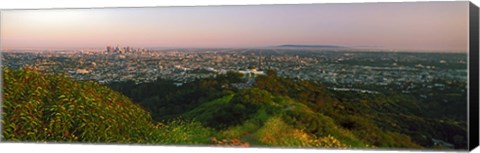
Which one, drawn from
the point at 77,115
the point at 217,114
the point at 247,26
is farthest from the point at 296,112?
the point at 77,115

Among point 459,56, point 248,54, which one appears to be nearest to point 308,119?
point 248,54

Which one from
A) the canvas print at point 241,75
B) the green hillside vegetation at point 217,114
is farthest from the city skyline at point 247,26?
the green hillside vegetation at point 217,114

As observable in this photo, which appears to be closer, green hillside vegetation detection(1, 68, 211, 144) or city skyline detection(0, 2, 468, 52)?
city skyline detection(0, 2, 468, 52)

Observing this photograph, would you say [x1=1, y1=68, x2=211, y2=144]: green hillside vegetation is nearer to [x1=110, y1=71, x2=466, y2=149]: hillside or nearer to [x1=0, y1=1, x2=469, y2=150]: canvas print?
[x1=0, y1=1, x2=469, y2=150]: canvas print

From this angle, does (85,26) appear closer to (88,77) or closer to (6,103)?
(88,77)

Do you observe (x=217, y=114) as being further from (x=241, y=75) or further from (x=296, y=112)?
(x=296, y=112)

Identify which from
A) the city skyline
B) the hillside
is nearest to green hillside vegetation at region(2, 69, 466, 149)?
the hillside
